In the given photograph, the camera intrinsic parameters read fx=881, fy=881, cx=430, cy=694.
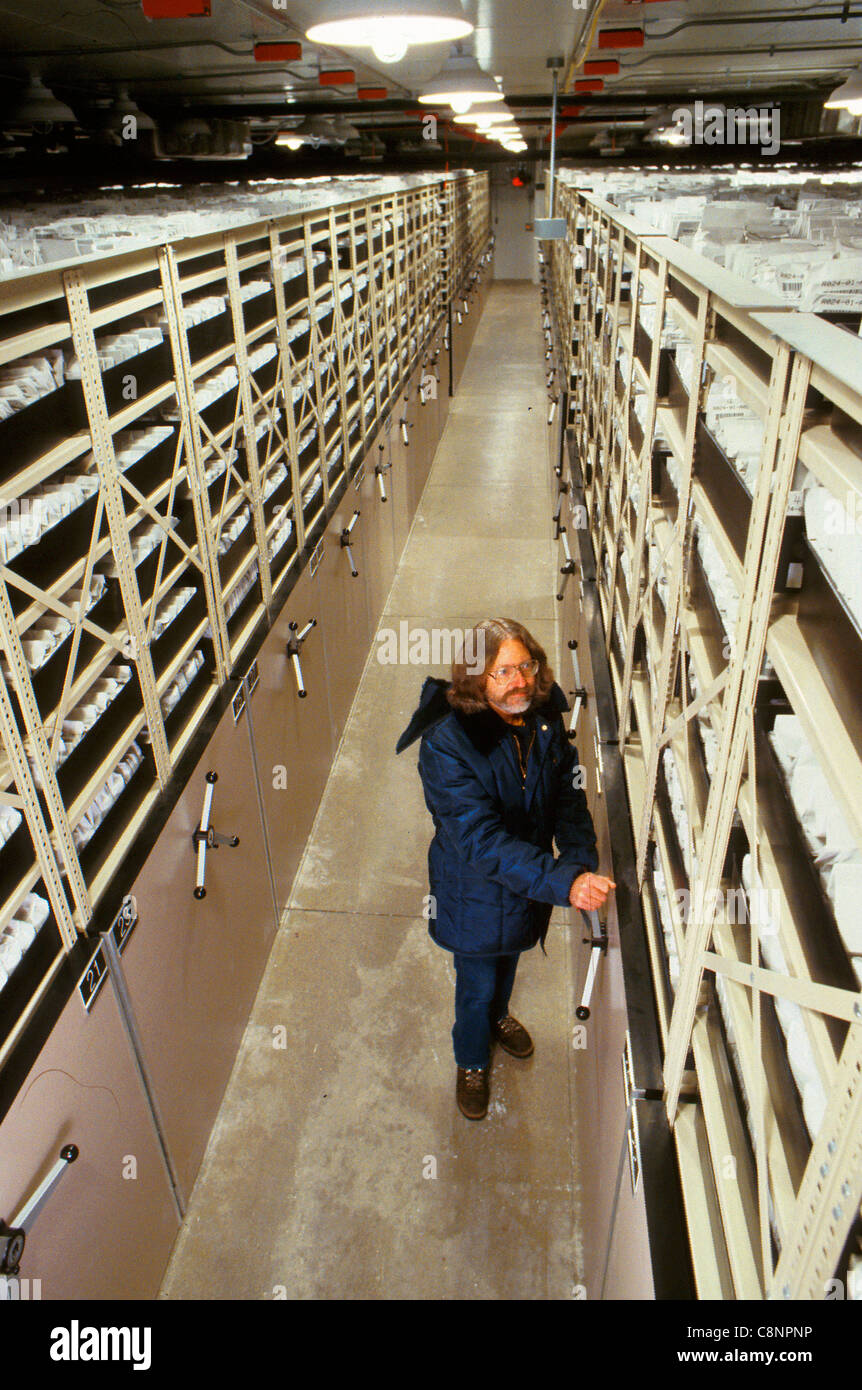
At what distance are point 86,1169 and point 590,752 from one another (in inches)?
90.1

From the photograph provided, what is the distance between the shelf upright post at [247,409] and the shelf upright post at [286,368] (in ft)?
0.65

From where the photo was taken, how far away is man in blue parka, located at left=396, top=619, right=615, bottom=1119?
252 cm

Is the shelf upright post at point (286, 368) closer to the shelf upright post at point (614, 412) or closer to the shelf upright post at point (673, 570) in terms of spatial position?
the shelf upright post at point (614, 412)

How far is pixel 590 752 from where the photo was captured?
364cm

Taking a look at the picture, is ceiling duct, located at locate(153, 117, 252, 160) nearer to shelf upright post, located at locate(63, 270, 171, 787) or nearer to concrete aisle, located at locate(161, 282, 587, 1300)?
concrete aisle, located at locate(161, 282, 587, 1300)

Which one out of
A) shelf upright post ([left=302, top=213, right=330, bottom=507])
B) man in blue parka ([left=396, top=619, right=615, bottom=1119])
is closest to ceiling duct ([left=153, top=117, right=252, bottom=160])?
shelf upright post ([left=302, top=213, right=330, bottom=507])

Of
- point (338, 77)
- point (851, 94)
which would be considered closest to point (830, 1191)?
point (851, 94)

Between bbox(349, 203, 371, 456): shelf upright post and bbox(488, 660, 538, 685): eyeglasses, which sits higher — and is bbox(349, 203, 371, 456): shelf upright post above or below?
above

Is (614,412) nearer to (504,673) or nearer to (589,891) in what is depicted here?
(504,673)

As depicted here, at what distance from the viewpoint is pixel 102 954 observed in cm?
238

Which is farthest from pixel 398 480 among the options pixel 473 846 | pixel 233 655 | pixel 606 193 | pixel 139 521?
pixel 473 846

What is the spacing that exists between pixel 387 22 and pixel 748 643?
2046 mm

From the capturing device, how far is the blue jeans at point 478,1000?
300 centimetres

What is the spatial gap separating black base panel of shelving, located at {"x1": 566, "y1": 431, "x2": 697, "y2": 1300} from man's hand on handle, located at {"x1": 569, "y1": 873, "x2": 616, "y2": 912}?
0.12m
